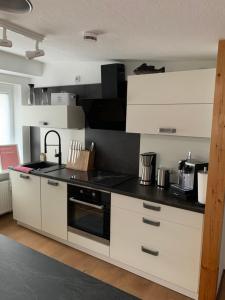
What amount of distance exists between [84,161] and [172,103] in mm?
1324

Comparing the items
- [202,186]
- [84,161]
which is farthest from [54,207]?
[202,186]

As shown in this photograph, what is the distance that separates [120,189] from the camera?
88.1 inches

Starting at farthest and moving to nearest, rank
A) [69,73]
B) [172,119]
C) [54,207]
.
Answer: [69,73] < [54,207] < [172,119]

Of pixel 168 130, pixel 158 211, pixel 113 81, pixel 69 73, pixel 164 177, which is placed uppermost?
pixel 69 73

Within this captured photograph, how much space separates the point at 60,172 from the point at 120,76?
51.1 inches

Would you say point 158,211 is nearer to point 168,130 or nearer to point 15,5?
point 168,130

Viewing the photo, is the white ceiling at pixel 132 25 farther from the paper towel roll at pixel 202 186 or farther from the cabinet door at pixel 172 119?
the paper towel roll at pixel 202 186

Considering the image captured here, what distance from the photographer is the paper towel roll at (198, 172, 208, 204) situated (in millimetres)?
1854

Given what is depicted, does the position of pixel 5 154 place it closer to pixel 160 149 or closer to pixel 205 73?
pixel 160 149

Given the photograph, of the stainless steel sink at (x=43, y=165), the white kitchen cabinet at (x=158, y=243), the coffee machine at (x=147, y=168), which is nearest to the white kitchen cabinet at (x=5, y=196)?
the stainless steel sink at (x=43, y=165)

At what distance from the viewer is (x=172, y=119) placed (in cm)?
214

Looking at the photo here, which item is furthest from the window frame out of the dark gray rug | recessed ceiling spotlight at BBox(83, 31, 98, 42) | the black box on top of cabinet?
the dark gray rug

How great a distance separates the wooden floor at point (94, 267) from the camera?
6.75 feet

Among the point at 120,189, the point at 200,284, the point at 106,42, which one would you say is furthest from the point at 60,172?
the point at 200,284
